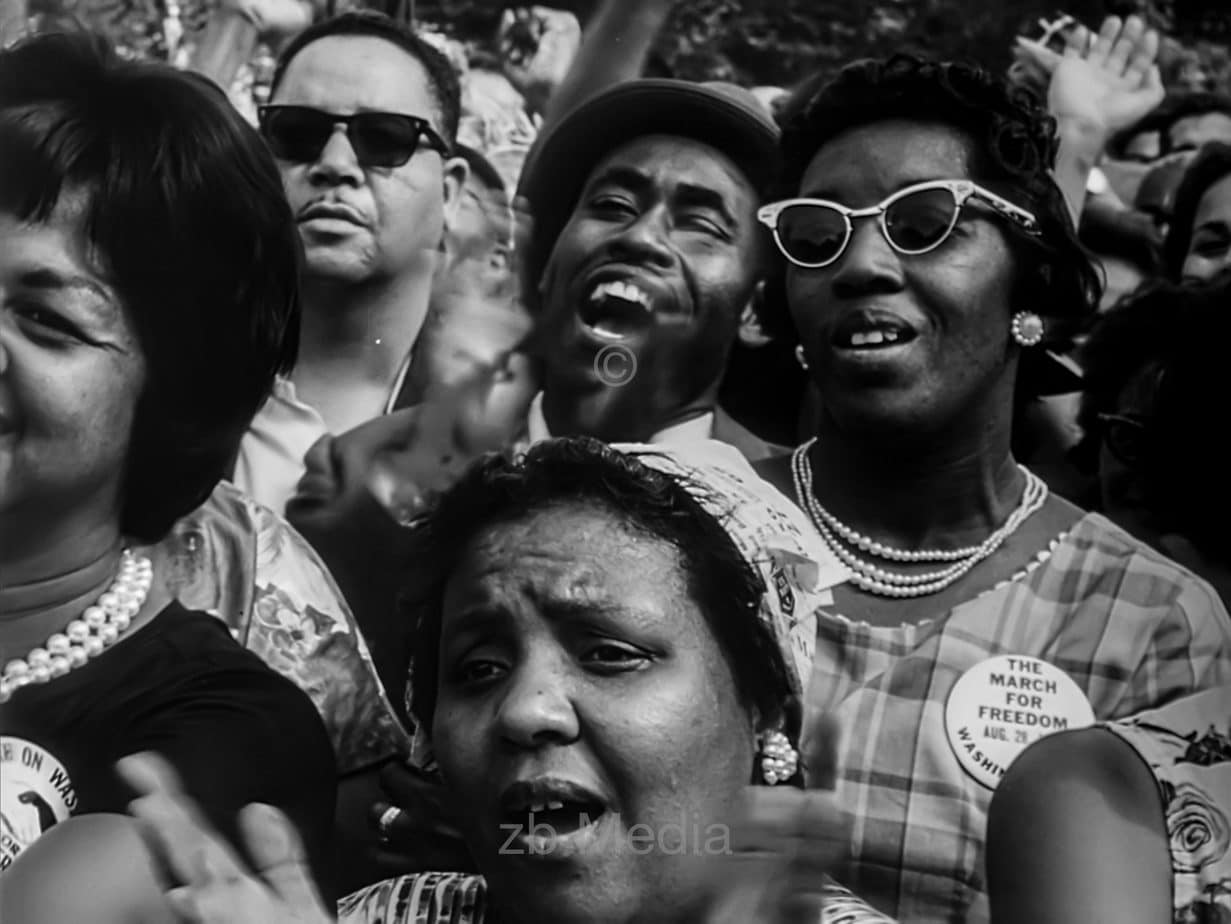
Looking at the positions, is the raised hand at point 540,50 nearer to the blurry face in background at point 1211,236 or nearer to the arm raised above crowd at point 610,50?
the arm raised above crowd at point 610,50

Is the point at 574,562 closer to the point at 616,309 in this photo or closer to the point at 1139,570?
the point at 616,309

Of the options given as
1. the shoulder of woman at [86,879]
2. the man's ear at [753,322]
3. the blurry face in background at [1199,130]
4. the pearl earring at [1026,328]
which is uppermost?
the blurry face in background at [1199,130]

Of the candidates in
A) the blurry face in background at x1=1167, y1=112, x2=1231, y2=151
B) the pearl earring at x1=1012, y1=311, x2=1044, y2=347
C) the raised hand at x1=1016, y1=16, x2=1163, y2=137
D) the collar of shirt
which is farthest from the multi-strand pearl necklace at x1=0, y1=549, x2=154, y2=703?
the blurry face in background at x1=1167, y1=112, x2=1231, y2=151

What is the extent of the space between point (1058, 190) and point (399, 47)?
3.51 ft

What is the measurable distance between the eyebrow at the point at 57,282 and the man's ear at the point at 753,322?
3.18 feet

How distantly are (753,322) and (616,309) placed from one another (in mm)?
216

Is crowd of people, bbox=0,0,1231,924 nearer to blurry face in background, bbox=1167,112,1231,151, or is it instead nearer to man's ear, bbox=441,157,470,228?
man's ear, bbox=441,157,470,228

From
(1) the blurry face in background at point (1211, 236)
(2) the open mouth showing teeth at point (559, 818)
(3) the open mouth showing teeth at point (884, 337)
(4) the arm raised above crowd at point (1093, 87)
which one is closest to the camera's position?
(2) the open mouth showing teeth at point (559, 818)

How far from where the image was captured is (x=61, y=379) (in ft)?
9.28

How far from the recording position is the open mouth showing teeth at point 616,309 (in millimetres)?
2939

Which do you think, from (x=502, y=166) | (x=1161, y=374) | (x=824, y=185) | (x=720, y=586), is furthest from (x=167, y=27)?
(x=1161, y=374)

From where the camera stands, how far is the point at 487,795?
2629mm

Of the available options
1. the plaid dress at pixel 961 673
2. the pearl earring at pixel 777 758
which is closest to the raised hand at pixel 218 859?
the pearl earring at pixel 777 758

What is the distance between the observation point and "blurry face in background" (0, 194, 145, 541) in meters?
2.82
